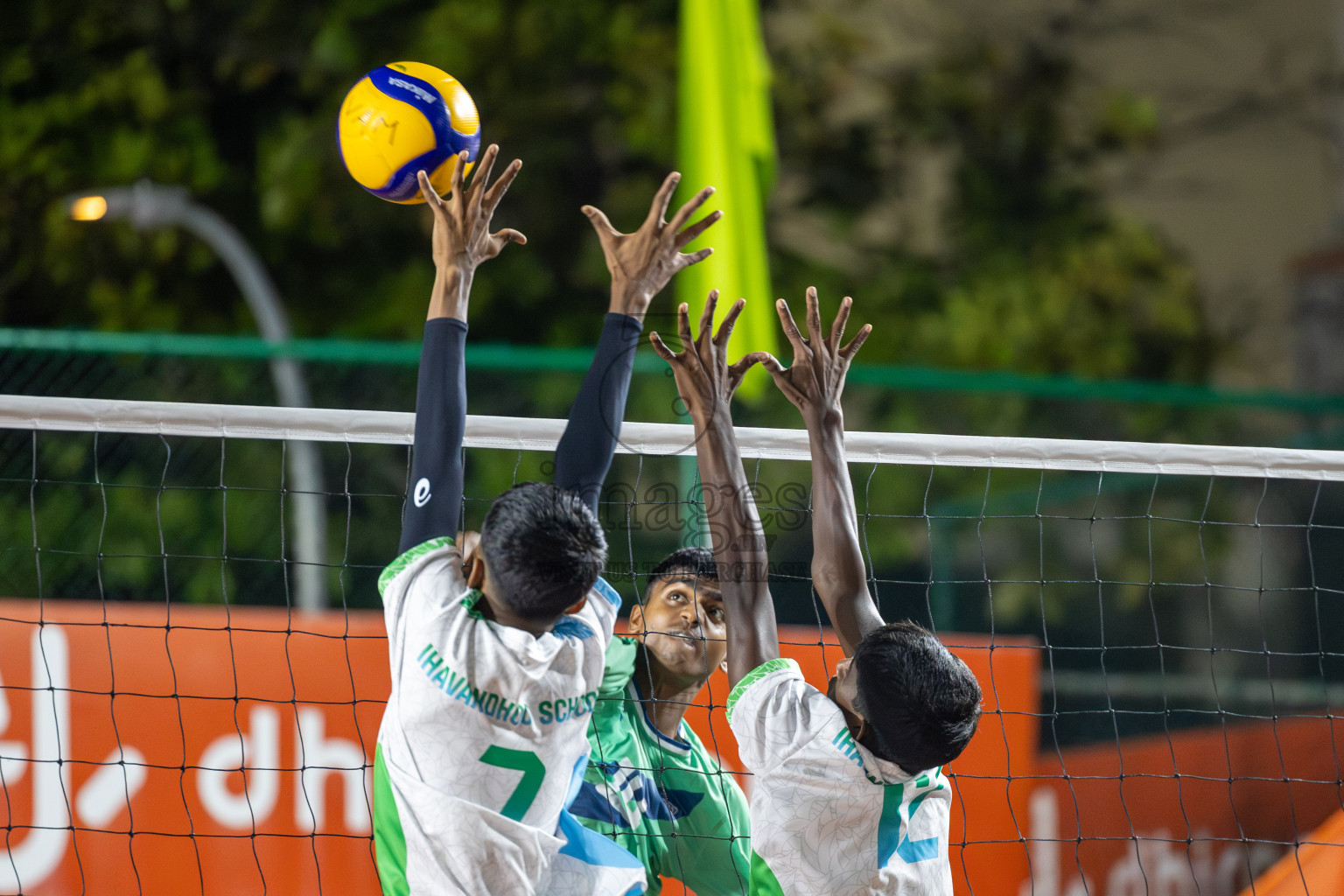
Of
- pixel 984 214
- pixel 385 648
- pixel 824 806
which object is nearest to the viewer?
pixel 824 806

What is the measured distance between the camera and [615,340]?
8.10ft

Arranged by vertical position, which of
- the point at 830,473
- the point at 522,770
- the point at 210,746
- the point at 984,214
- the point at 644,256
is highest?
the point at 984,214

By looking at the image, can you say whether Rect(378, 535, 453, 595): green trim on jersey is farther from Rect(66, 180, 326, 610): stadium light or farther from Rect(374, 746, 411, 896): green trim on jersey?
Rect(66, 180, 326, 610): stadium light

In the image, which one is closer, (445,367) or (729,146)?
(445,367)

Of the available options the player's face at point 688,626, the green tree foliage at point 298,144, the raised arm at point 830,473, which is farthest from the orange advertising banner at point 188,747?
the green tree foliage at point 298,144

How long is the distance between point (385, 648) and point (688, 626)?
1.71m

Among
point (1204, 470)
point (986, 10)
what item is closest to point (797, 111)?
point (986, 10)

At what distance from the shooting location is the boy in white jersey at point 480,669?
2039mm

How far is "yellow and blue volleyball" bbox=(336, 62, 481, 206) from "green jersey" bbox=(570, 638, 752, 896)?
4.27 feet

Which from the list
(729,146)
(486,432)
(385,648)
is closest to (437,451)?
(486,432)

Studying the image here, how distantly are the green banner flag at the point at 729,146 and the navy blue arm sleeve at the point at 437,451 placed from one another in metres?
3.39

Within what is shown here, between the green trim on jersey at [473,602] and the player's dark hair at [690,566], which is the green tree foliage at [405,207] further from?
the green trim on jersey at [473,602]

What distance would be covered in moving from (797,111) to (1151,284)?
12.9 ft

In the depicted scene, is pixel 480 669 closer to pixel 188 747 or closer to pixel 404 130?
pixel 404 130
